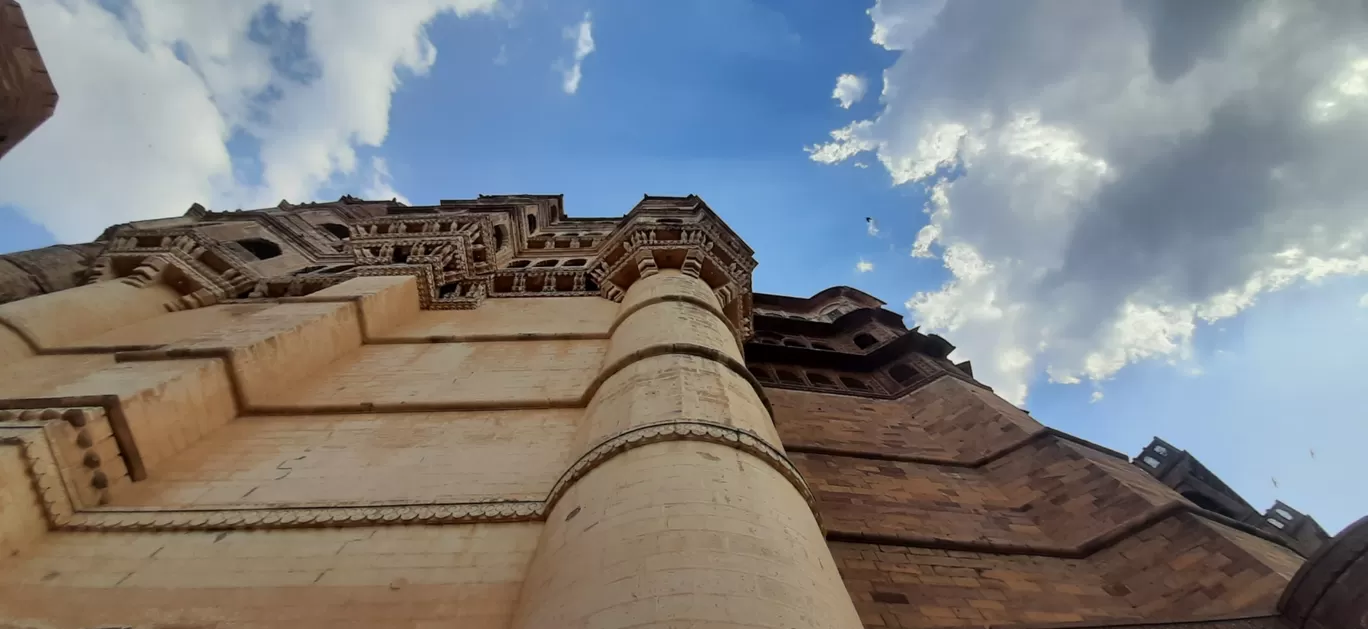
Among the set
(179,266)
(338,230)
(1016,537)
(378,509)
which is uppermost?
(338,230)

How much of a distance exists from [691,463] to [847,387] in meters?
10.1

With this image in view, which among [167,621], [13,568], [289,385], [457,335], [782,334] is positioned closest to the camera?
[167,621]

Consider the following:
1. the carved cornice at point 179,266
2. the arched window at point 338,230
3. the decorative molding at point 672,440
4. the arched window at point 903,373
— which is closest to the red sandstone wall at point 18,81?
the decorative molding at point 672,440

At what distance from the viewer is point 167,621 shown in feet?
11.7

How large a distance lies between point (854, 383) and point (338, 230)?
18286 millimetres

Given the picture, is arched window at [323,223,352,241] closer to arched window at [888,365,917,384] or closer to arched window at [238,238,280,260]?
arched window at [238,238,280,260]

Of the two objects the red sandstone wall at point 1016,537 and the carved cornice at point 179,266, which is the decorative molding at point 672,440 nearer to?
the red sandstone wall at point 1016,537

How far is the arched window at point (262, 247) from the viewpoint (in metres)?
17.2

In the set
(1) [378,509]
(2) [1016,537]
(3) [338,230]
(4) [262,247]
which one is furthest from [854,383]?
(3) [338,230]

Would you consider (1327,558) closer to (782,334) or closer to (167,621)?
(167,621)

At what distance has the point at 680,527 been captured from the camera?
3414 mm

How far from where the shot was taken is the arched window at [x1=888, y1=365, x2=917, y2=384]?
551 inches

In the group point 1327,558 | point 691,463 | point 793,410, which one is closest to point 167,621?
point 691,463

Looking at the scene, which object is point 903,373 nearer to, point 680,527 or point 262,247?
point 680,527
